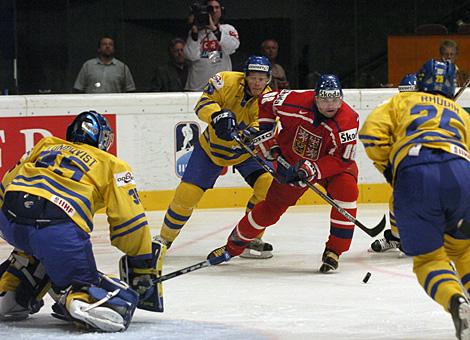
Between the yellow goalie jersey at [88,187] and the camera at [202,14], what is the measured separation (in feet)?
13.7

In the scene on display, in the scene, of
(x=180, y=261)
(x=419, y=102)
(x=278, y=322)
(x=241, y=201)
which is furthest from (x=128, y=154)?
(x=419, y=102)

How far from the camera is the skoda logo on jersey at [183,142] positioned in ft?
26.7

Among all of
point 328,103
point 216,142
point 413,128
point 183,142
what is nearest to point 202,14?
point 183,142

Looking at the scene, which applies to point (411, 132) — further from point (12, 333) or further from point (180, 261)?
point (180, 261)

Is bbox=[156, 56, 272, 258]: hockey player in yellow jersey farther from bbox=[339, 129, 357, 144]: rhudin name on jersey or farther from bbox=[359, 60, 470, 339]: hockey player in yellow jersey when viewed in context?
bbox=[359, 60, 470, 339]: hockey player in yellow jersey

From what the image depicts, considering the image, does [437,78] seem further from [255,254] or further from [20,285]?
[255,254]

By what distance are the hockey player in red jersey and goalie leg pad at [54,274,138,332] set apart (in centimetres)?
153

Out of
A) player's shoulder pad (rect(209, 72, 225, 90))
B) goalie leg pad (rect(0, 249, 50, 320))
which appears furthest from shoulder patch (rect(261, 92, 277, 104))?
goalie leg pad (rect(0, 249, 50, 320))

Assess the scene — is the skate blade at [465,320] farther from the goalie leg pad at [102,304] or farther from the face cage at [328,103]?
the face cage at [328,103]

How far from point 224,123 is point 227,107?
31cm

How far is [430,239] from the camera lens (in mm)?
3863

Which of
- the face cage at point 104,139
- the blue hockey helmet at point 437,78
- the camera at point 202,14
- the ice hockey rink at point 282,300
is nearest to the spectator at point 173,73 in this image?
the camera at point 202,14

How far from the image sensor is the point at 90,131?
449cm

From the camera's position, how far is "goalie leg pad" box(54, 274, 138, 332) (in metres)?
4.21
